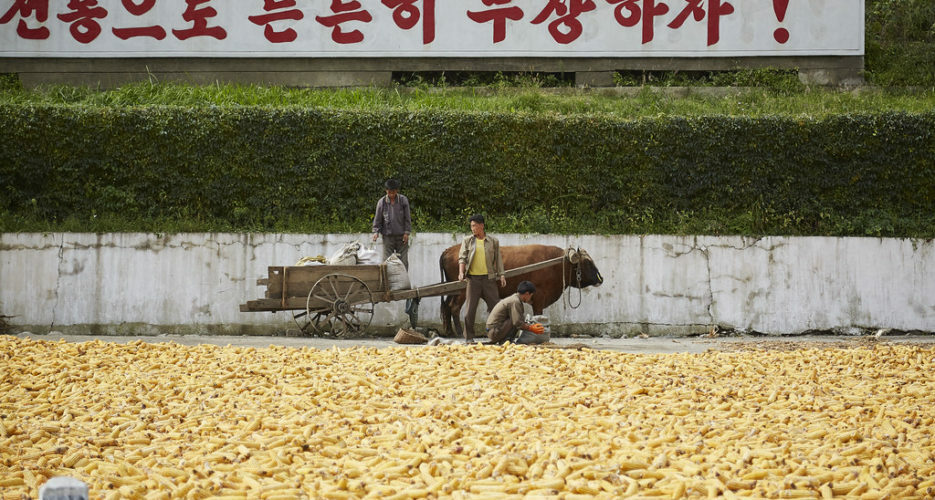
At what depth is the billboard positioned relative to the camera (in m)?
16.0

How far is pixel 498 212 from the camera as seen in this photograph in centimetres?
1319

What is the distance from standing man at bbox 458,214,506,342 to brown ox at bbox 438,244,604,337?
65 centimetres

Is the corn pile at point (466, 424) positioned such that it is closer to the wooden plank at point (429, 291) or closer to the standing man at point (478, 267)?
the standing man at point (478, 267)

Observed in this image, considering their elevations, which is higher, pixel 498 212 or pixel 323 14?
pixel 323 14

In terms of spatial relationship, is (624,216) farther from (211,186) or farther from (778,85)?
(211,186)

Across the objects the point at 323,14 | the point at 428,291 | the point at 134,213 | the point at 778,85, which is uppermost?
the point at 323,14

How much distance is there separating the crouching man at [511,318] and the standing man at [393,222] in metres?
2.46

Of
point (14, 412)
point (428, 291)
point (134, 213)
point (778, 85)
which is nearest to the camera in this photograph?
point (14, 412)

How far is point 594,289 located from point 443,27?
698 cm

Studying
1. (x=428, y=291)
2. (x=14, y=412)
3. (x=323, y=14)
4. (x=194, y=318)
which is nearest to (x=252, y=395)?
(x=14, y=412)

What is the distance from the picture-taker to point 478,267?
34.2ft

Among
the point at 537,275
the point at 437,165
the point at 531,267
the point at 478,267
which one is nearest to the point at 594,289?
the point at 537,275

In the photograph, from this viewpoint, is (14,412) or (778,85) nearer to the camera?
(14,412)

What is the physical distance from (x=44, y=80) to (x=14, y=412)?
13.2m
